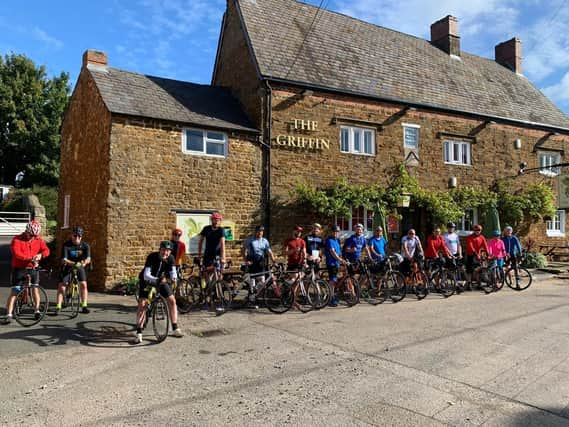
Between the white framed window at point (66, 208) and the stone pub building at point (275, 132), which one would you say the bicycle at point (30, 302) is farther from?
the white framed window at point (66, 208)

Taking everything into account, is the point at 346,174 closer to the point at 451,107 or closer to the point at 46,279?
the point at 451,107

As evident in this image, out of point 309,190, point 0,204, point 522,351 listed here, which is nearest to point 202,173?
point 309,190

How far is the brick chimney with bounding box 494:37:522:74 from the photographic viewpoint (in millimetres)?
24298

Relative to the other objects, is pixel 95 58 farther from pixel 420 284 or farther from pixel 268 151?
pixel 420 284

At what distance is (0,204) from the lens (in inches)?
1369

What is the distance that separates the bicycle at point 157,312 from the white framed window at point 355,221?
9226mm

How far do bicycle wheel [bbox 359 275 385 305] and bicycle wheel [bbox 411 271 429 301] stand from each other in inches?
43.6

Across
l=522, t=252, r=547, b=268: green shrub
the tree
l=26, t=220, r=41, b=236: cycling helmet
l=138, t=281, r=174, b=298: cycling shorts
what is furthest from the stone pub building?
the tree

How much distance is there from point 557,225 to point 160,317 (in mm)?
20852

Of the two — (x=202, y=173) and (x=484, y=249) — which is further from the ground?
(x=202, y=173)

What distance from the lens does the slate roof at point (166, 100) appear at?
42.8 feet

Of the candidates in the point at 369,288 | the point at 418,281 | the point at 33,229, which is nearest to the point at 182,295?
the point at 33,229

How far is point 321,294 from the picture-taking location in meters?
9.66

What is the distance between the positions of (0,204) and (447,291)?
114 feet
